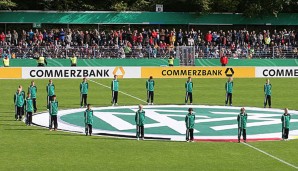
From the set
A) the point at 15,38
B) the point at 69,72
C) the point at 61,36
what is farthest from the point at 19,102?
the point at 61,36

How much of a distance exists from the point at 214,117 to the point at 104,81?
19.1 m

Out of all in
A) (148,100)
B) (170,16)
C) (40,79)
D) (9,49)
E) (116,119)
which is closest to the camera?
(116,119)

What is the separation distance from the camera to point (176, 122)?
32562mm

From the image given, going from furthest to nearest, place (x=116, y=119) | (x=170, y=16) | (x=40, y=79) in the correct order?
1. (x=170, y=16)
2. (x=40, y=79)
3. (x=116, y=119)

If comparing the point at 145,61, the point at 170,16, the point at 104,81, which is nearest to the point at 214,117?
the point at 104,81

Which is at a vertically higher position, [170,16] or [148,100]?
[170,16]

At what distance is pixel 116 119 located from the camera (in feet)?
110

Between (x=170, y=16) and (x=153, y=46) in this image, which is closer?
(x=153, y=46)

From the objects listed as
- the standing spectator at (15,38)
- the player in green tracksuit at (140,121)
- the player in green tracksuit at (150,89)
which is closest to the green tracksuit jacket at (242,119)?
the player in green tracksuit at (140,121)

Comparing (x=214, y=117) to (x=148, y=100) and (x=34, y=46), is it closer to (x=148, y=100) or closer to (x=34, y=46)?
(x=148, y=100)

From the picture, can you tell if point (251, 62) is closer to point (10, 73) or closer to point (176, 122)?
point (10, 73)

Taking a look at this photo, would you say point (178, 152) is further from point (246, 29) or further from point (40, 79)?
point (246, 29)

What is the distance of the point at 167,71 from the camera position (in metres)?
55.2

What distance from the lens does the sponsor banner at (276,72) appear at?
56.5 metres
